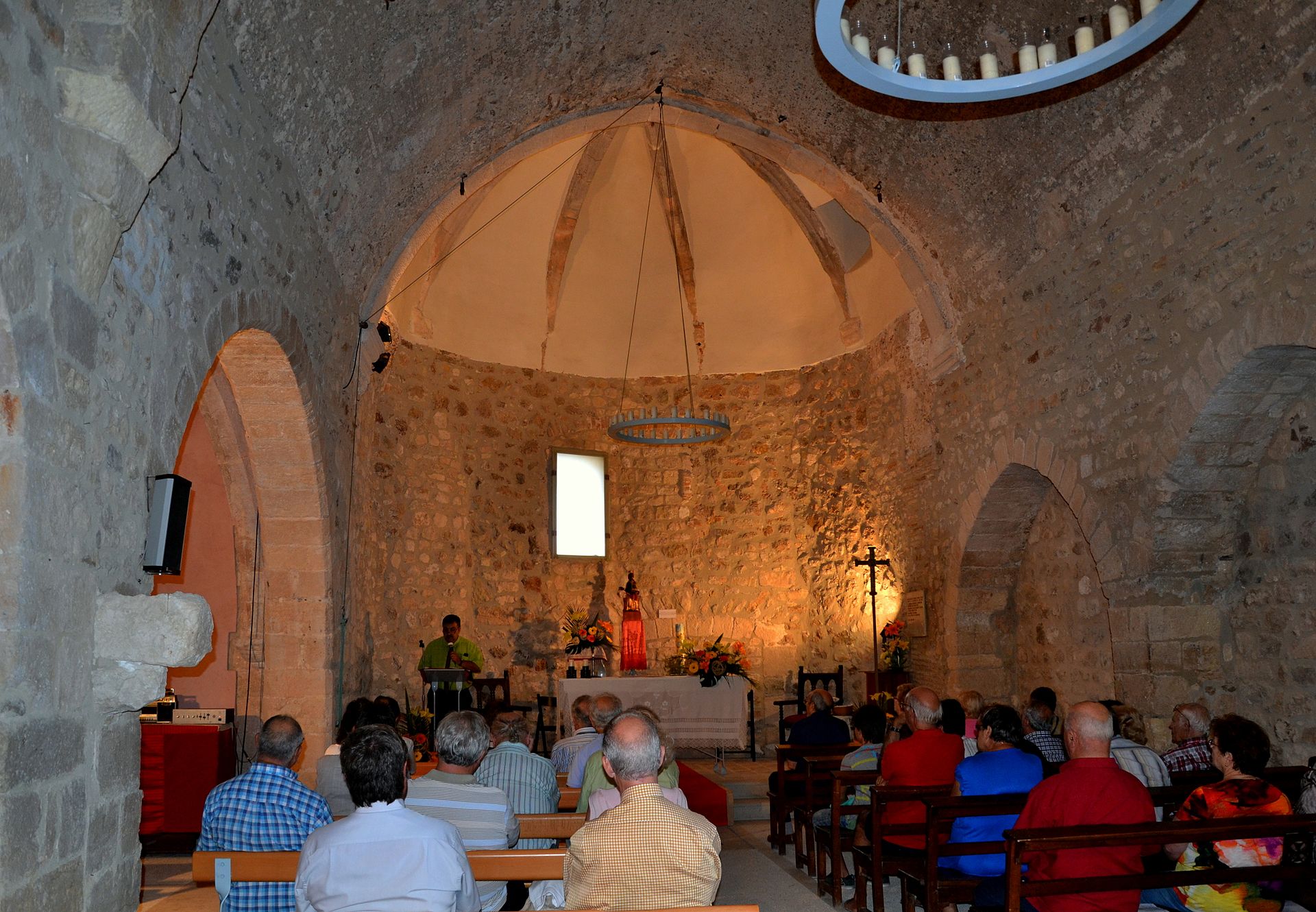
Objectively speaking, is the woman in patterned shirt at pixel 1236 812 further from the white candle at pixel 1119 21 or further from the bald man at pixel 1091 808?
the white candle at pixel 1119 21

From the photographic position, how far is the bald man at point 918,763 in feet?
16.0

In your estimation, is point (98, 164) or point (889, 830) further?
point (889, 830)

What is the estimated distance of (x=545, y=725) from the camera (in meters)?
11.2

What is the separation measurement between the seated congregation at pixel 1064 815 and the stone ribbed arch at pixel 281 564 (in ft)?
10.6

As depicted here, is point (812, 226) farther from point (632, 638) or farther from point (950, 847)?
point (950, 847)

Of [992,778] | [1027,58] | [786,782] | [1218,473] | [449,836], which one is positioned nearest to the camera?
[449,836]

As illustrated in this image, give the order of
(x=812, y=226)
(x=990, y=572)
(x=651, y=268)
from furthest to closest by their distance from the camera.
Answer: (x=651, y=268)
(x=812, y=226)
(x=990, y=572)

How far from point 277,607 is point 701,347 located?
700 cm

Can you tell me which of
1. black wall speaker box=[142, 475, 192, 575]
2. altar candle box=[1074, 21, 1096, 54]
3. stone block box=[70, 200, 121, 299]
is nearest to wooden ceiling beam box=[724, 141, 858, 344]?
altar candle box=[1074, 21, 1096, 54]

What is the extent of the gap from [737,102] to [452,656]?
5.35 m

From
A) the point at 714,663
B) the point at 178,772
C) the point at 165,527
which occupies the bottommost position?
the point at 178,772

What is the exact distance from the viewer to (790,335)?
12.6 meters

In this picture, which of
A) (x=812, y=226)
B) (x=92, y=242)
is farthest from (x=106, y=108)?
(x=812, y=226)

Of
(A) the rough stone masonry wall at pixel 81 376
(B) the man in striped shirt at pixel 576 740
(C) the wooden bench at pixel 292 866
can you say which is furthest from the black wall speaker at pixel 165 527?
(B) the man in striped shirt at pixel 576 740
